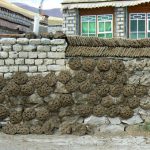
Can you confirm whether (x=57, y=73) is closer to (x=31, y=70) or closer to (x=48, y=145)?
(x=31, y=70)

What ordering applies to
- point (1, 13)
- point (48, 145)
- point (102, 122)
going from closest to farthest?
1. point (48, 145)
2. point (102, 122)
3. point (1, 13)

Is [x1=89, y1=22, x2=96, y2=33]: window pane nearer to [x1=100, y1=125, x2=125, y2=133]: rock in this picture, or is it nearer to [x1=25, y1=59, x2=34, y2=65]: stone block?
[x1=25, y1=59, x2=34, y2=65]: stone block

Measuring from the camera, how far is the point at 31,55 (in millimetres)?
12547

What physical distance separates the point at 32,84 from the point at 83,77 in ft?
4.59

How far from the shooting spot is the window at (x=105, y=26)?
77.4 feet

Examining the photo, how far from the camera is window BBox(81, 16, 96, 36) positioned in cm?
2411

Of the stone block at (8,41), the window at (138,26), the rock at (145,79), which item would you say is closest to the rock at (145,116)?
the rock at (145,79)

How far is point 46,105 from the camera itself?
12461mm

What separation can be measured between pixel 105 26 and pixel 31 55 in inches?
468

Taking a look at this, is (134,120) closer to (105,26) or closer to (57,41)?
(57,41)

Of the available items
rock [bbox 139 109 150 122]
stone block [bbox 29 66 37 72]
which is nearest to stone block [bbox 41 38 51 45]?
stone block [bbox 29 66 37 72]

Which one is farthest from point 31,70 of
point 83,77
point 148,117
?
point 148,117

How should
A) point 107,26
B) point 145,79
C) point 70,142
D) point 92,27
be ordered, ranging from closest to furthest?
point 70,142 < point 145,79 < point 107,26 < point 92,27

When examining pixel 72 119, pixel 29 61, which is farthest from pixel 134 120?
pixel 29 61
